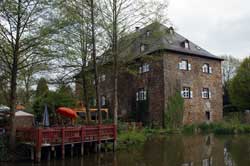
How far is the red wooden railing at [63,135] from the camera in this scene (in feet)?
56.1

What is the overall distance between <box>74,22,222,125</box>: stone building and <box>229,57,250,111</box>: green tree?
27.2ft

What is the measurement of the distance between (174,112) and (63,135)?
64.9 feet

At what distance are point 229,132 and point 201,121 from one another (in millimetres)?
7130

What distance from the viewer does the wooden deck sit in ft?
55.6

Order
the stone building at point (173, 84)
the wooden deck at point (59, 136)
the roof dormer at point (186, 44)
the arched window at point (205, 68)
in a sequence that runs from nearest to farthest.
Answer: the wooden deck at point (59, 136)
the stone building at point (173, 84)
the roof dormer at point (186, 44)
the arched window at point (205, 68)

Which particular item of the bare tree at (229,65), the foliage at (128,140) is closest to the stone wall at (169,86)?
the foliage at (128,140)

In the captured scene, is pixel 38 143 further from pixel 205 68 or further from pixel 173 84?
pixel 205 68

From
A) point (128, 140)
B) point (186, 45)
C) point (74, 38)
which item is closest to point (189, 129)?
point (186, 45)

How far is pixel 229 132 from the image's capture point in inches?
1254

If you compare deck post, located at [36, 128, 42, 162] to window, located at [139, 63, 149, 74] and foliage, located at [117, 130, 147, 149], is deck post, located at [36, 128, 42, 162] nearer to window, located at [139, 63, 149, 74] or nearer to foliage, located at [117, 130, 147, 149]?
foliage, located at [117, 130, 147, 149]

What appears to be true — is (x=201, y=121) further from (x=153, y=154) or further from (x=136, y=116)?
(x=153, y=154)

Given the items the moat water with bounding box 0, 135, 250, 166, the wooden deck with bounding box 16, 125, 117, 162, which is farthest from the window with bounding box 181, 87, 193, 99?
the wooden deck with bounding box 16, 125, 117, 162

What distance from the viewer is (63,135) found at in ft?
59.2

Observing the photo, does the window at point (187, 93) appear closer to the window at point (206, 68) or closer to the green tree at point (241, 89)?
the window at point (206, 68)
